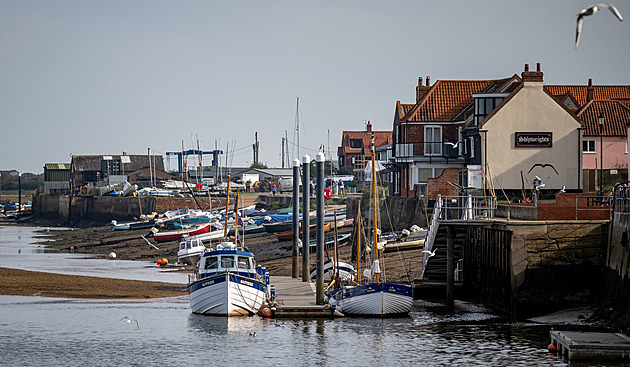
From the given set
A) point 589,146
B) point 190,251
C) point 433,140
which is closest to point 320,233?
point 433,140

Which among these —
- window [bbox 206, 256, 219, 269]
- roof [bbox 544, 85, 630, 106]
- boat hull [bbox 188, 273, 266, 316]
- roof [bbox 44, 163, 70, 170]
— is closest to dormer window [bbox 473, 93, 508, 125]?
roof [bbox 544, 85, 630, 106]

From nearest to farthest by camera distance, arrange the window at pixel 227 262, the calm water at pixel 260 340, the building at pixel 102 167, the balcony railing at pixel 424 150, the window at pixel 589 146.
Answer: the calm water at pixel 260 340
the window at pixel 227 262
the window at pixel 589 146
the balcony railing at pixel 424 150
the building at pixel 102 167

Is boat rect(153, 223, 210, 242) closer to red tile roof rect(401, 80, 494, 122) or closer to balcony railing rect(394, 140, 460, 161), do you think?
red tile roof rect(401, 80, 494, 122)

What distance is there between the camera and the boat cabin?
1478 inches

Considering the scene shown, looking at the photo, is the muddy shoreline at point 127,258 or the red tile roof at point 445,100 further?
the red tile roof at point 445,100

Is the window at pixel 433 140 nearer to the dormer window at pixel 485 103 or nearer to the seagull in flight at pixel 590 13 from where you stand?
the dormer window at pixel 485 103

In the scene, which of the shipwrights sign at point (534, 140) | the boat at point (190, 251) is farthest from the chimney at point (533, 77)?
the boat at point (190, 251)

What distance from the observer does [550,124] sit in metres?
53.8

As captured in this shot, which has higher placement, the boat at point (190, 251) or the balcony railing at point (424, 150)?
the balcony railing at point (424, 150)

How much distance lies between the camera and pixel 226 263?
3784 cm

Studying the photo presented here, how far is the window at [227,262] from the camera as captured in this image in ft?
124

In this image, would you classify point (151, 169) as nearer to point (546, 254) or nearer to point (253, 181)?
point (253, 181)

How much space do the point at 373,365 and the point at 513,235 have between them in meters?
9.59

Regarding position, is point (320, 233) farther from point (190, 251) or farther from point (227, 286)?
point (190, 251)
